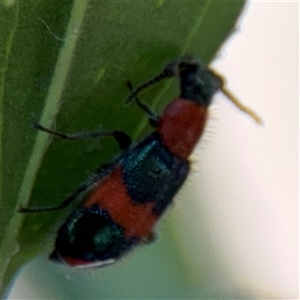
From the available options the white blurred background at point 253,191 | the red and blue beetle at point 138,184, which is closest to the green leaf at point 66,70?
the red and blue beetle at point 138,184

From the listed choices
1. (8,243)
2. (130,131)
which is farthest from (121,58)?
(8,243)

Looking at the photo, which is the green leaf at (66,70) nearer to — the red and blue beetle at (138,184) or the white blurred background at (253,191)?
the red and blue beetle at (138,184)

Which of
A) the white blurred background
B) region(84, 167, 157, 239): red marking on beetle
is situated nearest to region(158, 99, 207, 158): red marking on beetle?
region(84, 167, 157, 239): red marking on beetle

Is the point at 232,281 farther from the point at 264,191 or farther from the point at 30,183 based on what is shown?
the point at 30,183

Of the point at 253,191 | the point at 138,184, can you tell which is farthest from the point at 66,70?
the point at 253,191

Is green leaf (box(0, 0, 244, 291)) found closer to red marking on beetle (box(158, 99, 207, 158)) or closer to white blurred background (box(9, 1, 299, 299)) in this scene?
red marking on beetle (box(158, 99, 207, 158))

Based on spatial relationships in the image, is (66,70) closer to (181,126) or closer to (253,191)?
(181,126)
